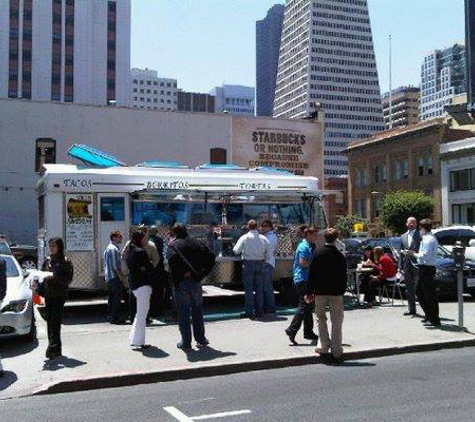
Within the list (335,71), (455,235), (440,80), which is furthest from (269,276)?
(440,80)

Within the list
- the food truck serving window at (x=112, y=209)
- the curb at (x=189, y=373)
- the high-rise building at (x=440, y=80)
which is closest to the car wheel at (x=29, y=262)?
the food truck serving window at (x=112, y=209)

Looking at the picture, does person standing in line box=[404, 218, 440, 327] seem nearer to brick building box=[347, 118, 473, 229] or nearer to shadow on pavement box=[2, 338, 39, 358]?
shadow on pavement box=[2, 338, 39, 358]

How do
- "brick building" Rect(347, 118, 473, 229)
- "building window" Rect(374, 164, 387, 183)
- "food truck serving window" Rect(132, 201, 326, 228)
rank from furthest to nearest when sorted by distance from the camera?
"building window" Rect(374, 164, 387, 183) < "brick building" Rect(347, 118, 473, 229) < "food truck serving window" Rect(132, 201, 326, 228)

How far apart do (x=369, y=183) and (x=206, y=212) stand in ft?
205

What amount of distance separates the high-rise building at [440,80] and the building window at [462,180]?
114534mm


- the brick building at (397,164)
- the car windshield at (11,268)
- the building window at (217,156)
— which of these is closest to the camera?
the car windshield at (11,268)

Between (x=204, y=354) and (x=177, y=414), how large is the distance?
271 cm

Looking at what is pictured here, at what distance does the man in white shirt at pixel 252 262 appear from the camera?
12328 millimetres

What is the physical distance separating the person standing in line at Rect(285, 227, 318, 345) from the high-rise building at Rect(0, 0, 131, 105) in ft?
277

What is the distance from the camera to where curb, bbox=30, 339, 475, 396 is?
760 centimetres

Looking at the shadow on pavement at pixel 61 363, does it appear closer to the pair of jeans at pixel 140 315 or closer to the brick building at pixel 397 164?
the pair of jeans at pixel 140 315


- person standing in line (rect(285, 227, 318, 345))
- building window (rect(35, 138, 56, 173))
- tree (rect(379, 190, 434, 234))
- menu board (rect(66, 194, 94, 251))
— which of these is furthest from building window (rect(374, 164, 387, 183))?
person standing in line (rect(285, 227, 318, 345))

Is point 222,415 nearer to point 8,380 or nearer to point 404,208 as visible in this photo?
point 8,380

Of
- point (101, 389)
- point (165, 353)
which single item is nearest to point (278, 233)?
point (165, 353)
